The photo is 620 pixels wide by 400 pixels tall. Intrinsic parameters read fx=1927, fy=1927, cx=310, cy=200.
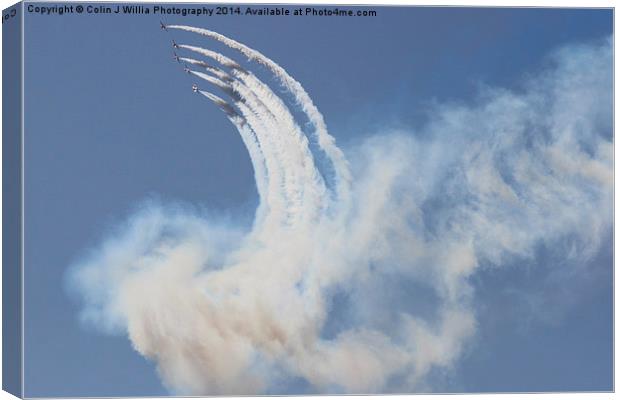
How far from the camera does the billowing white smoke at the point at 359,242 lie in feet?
59.9

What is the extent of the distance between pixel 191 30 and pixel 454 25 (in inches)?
101

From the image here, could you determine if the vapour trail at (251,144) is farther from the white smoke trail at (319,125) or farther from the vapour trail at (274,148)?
the white smoke trail at (319,125)

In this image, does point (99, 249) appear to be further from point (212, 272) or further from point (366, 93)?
point (366, 93)

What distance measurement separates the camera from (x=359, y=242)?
18516mm

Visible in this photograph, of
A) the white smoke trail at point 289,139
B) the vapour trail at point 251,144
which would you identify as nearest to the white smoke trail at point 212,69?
the white smoke trail at point 289,139

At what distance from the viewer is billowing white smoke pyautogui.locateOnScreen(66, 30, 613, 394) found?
18.3 metres

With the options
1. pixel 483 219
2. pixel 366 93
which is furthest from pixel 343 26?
pixel 483 219

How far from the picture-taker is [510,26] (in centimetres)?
1881

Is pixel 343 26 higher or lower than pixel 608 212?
higher

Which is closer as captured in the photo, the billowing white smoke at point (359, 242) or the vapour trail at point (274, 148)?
the billowing white smoke at point (359, 242)

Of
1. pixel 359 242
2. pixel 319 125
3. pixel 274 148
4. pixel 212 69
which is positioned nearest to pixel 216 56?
pixel 212 69

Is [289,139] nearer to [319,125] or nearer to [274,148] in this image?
[274,148]

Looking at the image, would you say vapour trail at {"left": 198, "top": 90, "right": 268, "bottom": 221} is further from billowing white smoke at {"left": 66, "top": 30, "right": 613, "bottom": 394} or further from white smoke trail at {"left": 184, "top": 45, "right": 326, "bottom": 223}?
white smoke trail at {"left": 184, "top": 45, "right": 326, "bottom": 223}

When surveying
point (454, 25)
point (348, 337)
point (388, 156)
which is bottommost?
point (348, 337)
